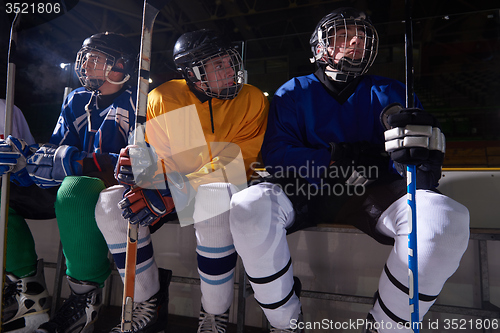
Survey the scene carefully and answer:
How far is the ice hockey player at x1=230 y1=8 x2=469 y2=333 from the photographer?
29.8 inches

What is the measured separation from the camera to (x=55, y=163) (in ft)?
3.82

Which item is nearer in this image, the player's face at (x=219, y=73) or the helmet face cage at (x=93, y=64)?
the player's face at (x=219, y=73)

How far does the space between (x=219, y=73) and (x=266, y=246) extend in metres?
0.65

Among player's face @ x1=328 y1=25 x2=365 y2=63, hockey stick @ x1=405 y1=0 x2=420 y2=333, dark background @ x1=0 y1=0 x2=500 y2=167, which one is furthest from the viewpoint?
dark background @ x1=0 y1=0 x2=500 y2=167

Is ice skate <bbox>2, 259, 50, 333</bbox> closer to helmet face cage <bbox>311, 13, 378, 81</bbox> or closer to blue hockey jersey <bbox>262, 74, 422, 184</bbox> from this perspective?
blue hockey jersey <bbox>262, 74, 422, 184</bbox>

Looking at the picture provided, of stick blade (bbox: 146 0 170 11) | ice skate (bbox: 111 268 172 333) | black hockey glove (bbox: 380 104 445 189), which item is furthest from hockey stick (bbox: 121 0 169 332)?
black hockey glove (bbox: 380 104 445 189)

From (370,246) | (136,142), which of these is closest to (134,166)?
(136,142)

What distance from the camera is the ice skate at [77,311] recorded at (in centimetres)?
111

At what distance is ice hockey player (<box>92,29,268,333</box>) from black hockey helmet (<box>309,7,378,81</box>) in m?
0.30

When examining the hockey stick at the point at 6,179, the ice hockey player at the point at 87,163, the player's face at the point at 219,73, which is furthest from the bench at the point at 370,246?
the player's face at the point at 219,73

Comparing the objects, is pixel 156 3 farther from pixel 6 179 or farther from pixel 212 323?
pixel 212 323

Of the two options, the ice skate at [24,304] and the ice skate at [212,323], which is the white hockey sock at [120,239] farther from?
the ice skate at [24,304]

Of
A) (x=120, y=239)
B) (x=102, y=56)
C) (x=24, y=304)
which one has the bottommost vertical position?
(x=24, y=304)

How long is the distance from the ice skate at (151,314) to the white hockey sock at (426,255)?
73 cm
